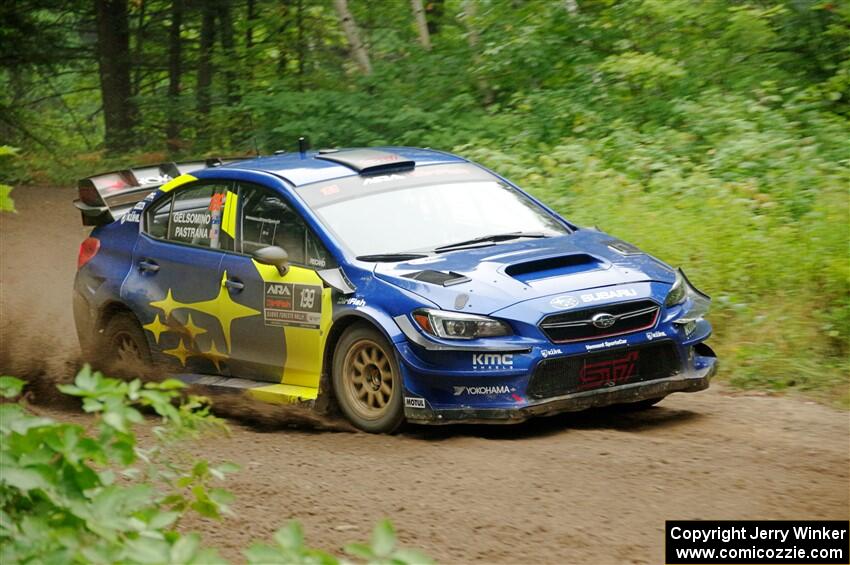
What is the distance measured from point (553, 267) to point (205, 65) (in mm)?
17666

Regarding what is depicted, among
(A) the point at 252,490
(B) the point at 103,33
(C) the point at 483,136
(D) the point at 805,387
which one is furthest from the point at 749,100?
(B) the point at 103,33

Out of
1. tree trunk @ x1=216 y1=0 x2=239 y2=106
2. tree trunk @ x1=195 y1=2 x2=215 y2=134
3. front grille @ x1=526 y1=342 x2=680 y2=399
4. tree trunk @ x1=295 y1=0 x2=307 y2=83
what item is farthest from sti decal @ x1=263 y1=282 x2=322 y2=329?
tree trunk @ x1=195 y1=2 x2=215 y2=134

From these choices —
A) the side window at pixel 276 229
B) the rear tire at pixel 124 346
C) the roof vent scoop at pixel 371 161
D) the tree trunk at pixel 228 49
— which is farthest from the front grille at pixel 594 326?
the tree trunk at pixel 228 49

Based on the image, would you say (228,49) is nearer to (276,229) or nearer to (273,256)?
(276,229)

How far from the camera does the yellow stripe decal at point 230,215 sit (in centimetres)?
847

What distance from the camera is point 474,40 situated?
17328 mm

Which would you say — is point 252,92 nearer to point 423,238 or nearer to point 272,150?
point 272,150

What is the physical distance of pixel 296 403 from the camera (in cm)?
763

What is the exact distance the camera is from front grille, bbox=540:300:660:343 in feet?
22.4

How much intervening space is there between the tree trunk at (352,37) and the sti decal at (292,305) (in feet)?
38.6

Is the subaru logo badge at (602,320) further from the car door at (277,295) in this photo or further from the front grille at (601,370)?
the car door at (277,295)

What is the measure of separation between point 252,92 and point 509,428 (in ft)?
44.5

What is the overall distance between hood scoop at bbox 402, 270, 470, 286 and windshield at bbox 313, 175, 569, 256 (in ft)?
1.78

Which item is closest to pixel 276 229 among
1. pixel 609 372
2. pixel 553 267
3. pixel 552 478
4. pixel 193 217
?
pixel 193 217
